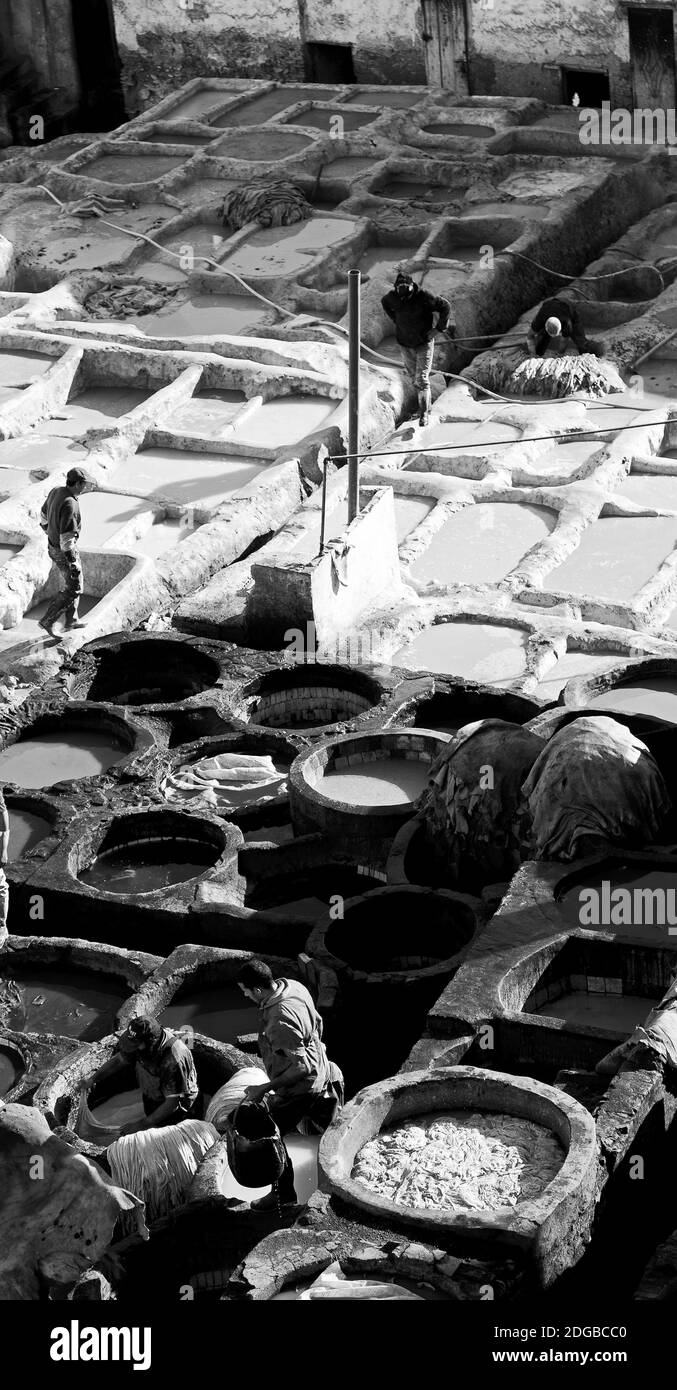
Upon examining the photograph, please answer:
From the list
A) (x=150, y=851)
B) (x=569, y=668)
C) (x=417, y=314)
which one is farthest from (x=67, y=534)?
(x=417, y=314)

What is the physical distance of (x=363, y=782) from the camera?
1483cm

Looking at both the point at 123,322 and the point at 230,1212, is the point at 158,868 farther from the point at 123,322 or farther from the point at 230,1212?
the point at 123,322

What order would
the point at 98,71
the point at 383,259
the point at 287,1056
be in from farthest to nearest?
the point at 98,71, the point at 383,259, the point at 287,1056

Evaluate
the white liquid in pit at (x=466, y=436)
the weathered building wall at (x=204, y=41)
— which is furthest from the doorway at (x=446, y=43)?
the white liquid in pit at (x=466, y=436)

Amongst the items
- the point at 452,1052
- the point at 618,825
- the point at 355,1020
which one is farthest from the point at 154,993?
the point at 618,825

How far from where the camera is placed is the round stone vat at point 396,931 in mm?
13148

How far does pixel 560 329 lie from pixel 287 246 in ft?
14.7

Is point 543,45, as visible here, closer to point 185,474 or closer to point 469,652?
point 185,474

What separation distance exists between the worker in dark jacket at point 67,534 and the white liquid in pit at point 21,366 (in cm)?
537

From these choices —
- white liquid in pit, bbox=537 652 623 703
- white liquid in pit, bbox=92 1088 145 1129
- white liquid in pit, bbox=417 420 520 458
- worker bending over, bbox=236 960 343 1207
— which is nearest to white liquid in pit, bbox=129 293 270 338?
white liquid in pit, bbox=417 420 520 458

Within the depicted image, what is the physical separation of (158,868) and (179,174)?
47.3 ft

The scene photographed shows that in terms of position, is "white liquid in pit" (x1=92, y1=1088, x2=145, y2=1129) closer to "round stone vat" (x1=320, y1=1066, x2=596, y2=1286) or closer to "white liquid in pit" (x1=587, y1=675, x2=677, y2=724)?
"round stone vat" (x1=320, y1=1066, x2=596, y2=1286)

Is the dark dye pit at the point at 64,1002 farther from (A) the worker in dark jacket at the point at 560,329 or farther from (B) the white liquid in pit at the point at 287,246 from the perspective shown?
(B) the white liquid in pit at the point at 287,246

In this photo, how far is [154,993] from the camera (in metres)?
12.8
